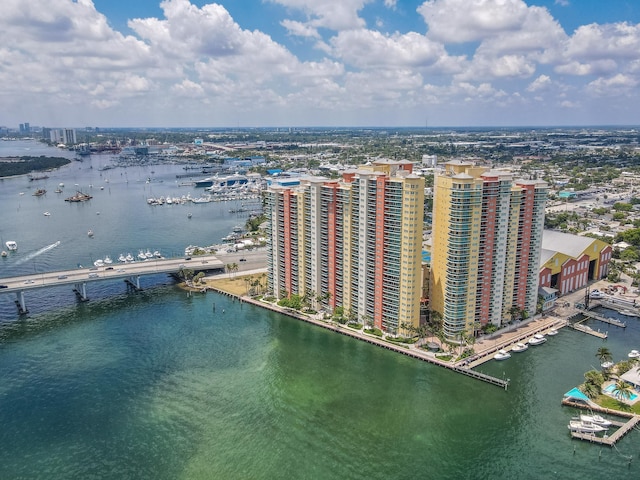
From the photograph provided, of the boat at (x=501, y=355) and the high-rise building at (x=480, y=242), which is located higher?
the high-rise building at (x=480, y=242)

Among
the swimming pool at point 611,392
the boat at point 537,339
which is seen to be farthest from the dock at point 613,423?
the boat at point 537,339

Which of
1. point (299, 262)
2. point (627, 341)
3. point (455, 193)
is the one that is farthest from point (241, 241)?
point (627, 341)

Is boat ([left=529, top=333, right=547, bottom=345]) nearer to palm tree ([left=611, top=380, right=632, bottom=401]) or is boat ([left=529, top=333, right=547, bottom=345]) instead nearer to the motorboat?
palm tree ([left=611, top=380, right=632, bottom=401])

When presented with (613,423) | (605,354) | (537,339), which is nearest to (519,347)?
(537,339)

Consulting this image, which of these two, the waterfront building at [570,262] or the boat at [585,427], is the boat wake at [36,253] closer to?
the waterfront building at [570,262]

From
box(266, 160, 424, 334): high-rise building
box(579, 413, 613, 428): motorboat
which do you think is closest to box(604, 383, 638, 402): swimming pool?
box(579, 413, 613, 428): motorboat
